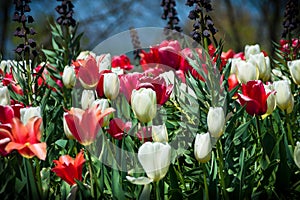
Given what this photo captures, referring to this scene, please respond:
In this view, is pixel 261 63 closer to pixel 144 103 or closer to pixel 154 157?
pixel 144 103

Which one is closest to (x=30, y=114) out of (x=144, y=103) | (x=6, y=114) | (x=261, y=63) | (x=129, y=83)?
(x=6, y=114)

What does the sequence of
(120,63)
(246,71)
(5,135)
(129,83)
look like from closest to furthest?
(5,135) → (129,83) → (246,71) → (120,63)

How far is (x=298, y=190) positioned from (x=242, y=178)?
23cm

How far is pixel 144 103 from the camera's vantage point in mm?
1250

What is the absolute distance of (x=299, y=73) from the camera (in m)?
1.70

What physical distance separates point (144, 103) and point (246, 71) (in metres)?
0.53

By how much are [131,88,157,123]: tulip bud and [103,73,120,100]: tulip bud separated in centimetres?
18

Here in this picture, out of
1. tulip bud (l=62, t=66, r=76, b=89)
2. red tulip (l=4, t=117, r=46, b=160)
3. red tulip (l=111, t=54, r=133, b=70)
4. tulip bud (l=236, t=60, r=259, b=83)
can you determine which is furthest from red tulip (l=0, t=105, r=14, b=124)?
red tulip (l=111, t=54, r=133, b=70)

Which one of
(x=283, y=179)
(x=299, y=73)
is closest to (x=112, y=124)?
(x=283, y=179)

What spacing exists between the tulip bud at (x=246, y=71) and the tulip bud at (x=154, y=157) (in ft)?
1.99

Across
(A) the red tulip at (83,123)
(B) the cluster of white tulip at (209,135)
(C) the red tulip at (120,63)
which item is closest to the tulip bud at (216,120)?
(B) the cluster of white tulip at (209,135)

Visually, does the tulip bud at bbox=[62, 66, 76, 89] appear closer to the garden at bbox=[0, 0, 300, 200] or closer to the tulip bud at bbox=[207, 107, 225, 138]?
the garden at bbox=[0, 0, 300, 200]

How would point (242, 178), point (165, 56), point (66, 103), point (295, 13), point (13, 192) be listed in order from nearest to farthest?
point (13, 192)
point (242, 178)
point (66, 103)
point (165, 56)
point (295, 13)

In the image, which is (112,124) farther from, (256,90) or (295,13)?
(295,13)
